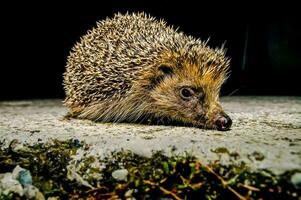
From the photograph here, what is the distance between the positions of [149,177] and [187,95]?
3.81ft

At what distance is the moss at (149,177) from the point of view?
191cm

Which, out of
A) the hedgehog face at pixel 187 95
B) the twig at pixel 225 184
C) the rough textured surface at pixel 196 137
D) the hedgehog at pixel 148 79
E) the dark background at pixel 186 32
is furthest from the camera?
the dark background at pixel 186 32

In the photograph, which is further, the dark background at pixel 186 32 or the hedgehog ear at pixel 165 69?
the dark background at pixel 186 32

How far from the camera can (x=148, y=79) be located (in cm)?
326

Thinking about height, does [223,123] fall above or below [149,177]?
above

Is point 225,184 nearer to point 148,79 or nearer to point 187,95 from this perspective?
point 187,95

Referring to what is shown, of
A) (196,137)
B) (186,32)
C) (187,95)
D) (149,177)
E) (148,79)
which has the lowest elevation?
(149,177)

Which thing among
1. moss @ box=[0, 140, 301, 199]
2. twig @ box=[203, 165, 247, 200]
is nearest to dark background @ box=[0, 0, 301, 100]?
moss @ box=[0, 140, 301, 199]

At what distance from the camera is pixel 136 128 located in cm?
294

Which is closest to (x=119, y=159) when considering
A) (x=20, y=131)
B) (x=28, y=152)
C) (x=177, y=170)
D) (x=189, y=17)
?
(x=177, y=170)

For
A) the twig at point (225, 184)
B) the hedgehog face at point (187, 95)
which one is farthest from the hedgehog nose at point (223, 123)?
the twig at point (225, 184)

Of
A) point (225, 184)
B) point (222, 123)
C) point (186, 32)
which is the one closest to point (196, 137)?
point (222, 123)

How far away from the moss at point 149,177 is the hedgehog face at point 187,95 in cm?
88

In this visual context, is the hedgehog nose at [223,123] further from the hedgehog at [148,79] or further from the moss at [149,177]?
the moss at [149,177]
